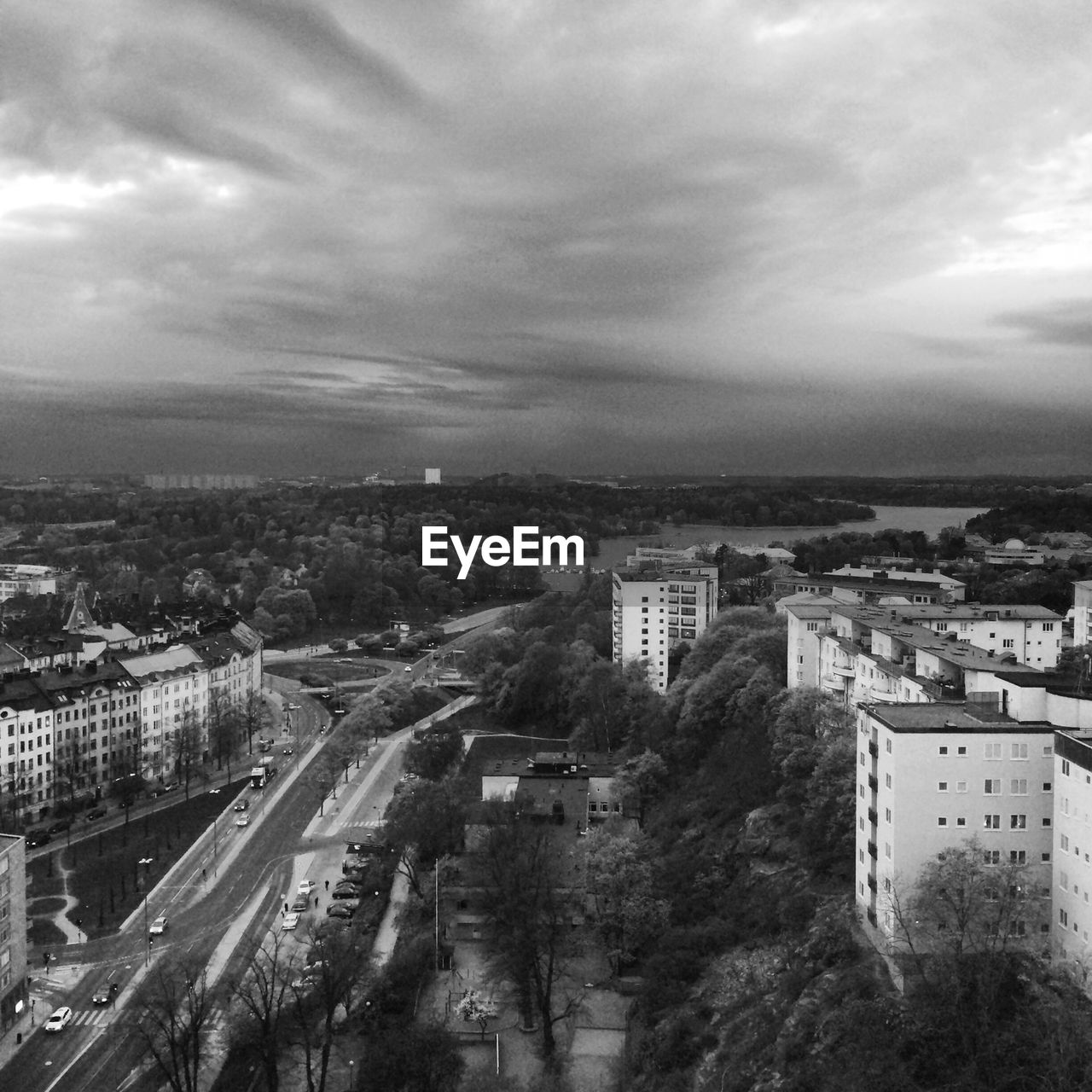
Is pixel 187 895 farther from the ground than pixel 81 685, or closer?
closer

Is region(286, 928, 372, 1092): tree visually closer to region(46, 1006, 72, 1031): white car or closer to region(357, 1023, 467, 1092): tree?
region(357, 1023, 467, 1092): tree

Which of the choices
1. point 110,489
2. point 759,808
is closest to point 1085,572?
point 759,808

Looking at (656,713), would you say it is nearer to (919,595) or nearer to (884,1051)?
(919,595)

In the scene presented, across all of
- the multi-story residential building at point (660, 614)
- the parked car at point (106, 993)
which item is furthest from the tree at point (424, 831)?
the multi-story residential building at point (660, 614)

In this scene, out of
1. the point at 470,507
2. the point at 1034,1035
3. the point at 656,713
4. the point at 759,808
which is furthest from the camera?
the point at 470,507

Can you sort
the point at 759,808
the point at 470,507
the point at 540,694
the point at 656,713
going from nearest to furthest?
the point at 759,808
the point at 656,713
the point at 540,694
the point at 470,507

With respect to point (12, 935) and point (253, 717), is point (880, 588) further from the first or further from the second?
point (12, 935)
